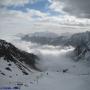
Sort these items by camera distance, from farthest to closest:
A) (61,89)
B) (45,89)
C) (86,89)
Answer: (45,89) < (61,89) < (86,89)

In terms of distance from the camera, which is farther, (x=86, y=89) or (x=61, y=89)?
(x=61, y=89)

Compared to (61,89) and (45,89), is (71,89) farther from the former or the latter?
(45,89)

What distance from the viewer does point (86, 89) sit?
102562 millimetres

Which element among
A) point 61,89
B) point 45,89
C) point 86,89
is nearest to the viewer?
point 86,89

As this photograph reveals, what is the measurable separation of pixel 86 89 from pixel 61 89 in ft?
50.2

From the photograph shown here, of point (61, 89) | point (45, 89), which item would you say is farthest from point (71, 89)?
point (45, 89)

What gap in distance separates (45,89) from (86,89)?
2651cm

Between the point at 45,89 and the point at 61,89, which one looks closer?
the point at 61,89

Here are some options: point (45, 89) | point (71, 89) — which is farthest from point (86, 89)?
point (45, 89)

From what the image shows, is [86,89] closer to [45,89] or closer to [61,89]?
[61,89]

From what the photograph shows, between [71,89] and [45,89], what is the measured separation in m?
17.5

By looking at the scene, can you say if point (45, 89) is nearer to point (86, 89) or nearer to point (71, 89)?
point (71, 89)

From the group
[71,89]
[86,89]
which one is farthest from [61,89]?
[86,89]
